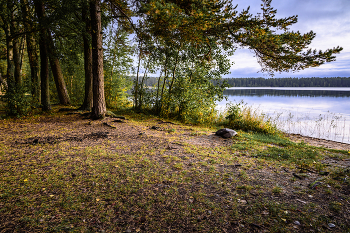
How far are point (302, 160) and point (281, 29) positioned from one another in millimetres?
5345

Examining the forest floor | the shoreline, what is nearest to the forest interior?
the forest floor

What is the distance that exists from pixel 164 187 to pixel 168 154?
1.68 m

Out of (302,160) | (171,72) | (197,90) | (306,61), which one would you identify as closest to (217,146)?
(302,160)

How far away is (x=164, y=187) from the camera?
10.2 feet

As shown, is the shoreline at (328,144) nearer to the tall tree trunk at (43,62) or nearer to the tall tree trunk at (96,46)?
the tall tree trunk at (96,46)

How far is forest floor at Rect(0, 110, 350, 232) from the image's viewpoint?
226 cm

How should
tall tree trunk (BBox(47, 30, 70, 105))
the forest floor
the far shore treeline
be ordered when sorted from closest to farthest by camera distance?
the forest floor < the far shore treeline < tall tree trunk (BBox(47, 30, 70, 105))

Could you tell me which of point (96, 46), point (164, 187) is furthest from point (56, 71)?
point (164, 187)

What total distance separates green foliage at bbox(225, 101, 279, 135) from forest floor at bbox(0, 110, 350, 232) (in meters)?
3.82

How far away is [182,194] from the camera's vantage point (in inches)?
115

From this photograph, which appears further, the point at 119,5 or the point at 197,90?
the point at 197,90

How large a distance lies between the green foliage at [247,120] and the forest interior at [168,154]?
0.22 feet

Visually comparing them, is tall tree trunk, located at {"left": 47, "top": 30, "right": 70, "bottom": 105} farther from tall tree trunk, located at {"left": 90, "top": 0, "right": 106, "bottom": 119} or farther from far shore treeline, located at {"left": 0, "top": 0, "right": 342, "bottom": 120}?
tall tree trunk, located at {"left": 90, "top": 0, "right": 106, "bottom": 119}

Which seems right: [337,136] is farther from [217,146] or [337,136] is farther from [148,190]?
[148,190]
